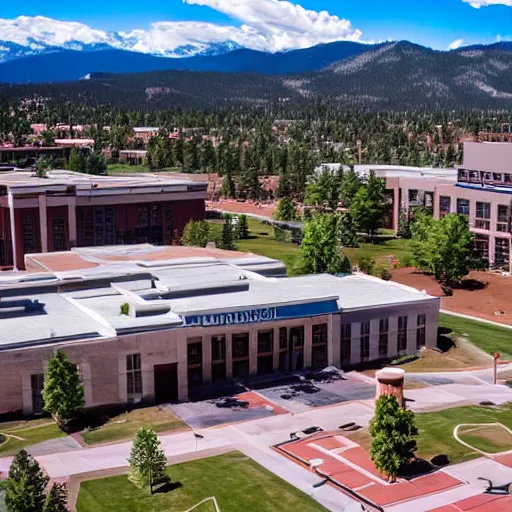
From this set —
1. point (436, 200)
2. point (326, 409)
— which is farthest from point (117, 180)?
point (326, 409)

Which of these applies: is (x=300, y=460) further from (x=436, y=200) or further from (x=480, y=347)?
(x=436, y=200)

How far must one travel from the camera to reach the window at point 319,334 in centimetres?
6775

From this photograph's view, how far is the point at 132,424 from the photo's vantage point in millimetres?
56688

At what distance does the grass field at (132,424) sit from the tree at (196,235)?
6026 centimetres

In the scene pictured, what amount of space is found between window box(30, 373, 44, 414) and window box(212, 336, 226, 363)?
12.1 metres

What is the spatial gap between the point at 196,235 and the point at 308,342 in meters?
53.6

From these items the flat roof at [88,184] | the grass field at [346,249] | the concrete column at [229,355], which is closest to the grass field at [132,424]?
the concrete column at [229,355]

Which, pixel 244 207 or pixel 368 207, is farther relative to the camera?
pixel 244 207

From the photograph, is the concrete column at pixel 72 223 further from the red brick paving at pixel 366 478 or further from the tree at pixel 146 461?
the tree at pixel 146 461

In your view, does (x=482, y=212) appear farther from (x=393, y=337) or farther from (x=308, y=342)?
(x=308, y=342)

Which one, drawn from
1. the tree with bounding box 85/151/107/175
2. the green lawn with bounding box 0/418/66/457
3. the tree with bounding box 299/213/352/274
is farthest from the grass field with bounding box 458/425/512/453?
the tree with bounding box 85/151/107/175

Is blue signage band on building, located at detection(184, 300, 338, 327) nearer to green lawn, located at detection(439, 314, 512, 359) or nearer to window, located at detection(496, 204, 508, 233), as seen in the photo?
green lawn, located at detection(439, 314, 512, 359)

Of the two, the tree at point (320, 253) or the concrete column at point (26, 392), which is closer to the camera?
the concrete column at point (26, 392)

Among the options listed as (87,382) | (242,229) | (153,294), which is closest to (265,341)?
(153,294)
